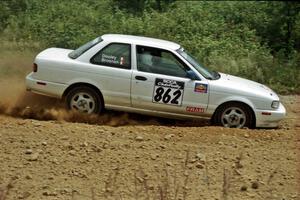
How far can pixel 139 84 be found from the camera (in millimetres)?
9438

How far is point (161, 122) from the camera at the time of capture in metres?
10.2

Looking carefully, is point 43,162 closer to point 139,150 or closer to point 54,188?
point 54,188

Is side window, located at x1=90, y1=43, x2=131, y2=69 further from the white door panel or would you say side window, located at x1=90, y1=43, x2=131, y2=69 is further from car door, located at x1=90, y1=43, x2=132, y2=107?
the white door panel

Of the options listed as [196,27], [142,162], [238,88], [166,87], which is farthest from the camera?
[196,27]

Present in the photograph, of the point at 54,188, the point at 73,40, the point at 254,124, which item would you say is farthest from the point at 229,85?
the point at 73,40

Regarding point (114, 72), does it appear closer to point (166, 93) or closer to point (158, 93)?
point (158, 93)

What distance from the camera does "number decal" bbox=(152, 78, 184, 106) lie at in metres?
9.39

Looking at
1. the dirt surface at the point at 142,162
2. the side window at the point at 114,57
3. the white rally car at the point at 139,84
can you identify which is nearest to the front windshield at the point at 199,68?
the white rally car at the point at 139,84

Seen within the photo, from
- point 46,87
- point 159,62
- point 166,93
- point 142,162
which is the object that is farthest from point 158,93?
point 142,162

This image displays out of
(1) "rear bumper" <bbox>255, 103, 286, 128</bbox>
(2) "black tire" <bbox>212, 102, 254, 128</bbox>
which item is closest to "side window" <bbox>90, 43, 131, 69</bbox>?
(2) "black tire" <bbox>212, 102, 254, 128</bbox>

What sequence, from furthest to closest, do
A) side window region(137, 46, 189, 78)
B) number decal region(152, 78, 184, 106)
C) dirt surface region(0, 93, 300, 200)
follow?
side window region(137, 46, 189, 78), number decal region(152, 78, 184, 106), dirt surface region(0, 93, 300, 200)

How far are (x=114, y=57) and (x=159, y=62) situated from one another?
2.53ft

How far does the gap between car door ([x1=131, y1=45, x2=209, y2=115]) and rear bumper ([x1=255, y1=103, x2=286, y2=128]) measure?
3.30 feet

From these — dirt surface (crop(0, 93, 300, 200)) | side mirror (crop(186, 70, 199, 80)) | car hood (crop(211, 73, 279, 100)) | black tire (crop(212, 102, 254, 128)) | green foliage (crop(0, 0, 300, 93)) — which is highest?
green foliage (crop(0, 0, 300, 93))
